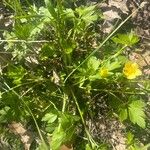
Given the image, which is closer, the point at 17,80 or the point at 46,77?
the point at 17,80

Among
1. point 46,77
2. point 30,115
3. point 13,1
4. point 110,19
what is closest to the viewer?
point 13,1

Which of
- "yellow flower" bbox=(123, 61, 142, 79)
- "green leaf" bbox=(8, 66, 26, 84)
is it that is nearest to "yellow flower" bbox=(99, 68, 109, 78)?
"yellow flower" bbox=(123, 61, 142, 79)

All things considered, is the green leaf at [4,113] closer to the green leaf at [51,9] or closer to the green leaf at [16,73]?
the green leaf at [16,73]

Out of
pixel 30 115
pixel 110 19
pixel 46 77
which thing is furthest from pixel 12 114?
pixel 110 19

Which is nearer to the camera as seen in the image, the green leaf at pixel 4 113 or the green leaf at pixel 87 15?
the green leaf at pixel 4 113

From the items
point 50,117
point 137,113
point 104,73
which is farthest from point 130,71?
point 50,117

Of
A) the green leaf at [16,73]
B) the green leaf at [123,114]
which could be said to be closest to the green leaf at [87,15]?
the green leaf at [16,73]

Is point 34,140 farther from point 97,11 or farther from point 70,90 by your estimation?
point 97,11

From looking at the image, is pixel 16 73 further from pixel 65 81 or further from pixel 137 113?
pixel 137 113
